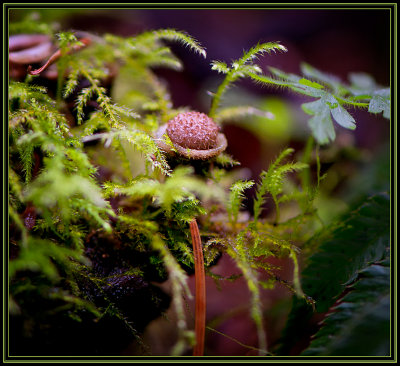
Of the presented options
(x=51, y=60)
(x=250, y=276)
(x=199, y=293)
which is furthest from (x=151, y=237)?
(x=51, y=60)

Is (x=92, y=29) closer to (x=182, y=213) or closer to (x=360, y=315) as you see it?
(x=182, y=213)

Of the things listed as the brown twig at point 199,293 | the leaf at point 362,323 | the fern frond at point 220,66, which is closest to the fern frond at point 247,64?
the fern frond at point 220,66

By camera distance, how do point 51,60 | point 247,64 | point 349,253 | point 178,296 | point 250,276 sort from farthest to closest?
point 51,60 < point 247,64 < point 349,253 < point 250,276 < point 178,296

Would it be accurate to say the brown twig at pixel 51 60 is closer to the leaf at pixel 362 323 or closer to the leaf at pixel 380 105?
the leaf at pixel 380 105

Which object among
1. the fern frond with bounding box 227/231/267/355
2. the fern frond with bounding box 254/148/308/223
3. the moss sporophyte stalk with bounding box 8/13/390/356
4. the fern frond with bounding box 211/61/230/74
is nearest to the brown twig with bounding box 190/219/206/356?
the moss sporophyte stalk with bounding box 8/13/390/356

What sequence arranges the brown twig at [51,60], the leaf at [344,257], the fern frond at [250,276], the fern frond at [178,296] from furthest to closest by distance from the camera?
the brown twig at [51,60] < the leaf at [344,257] < the fern frond at [250,276] < the fern frond at [178,296]

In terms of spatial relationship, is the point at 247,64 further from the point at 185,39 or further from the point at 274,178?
the point at 274,178

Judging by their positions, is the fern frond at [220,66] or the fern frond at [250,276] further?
the fern frond at [220,66]
